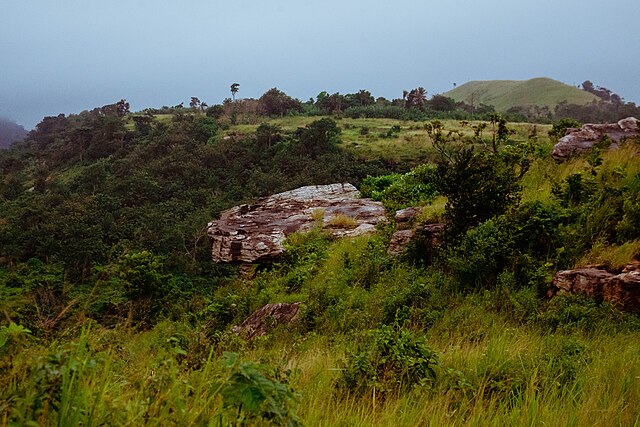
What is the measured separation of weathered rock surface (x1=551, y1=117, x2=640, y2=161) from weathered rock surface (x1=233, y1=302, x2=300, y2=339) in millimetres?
6444

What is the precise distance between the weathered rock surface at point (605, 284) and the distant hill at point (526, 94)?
7599 cm

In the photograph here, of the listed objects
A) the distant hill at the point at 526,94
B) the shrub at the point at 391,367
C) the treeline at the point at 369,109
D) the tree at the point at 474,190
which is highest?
the distant hill at the point at 526,94

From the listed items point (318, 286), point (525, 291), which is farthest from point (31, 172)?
point (525, 291)

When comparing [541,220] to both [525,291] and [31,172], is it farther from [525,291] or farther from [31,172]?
[31,172]

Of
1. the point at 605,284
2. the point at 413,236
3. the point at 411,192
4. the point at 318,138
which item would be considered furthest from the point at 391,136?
the point at 605,284

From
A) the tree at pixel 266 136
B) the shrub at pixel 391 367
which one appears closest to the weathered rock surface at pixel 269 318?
the shrub at pixel 391 367

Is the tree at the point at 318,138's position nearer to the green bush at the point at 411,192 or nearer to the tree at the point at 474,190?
the green bush at the point at 411,192

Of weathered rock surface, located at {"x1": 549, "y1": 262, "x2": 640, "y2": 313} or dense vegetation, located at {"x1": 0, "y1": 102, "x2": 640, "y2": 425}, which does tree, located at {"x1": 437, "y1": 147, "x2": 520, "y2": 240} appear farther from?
weathered rock surface, located at {"x1": 549, "y1": 262, "x2": 640, "y2": 313}

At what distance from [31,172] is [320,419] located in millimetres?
63453

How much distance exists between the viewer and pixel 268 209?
13258mm

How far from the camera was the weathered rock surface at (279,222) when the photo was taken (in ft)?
34.4

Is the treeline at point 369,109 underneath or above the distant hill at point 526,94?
underneath

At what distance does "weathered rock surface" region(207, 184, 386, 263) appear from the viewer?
10.5m

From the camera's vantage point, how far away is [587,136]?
925 centimetres
